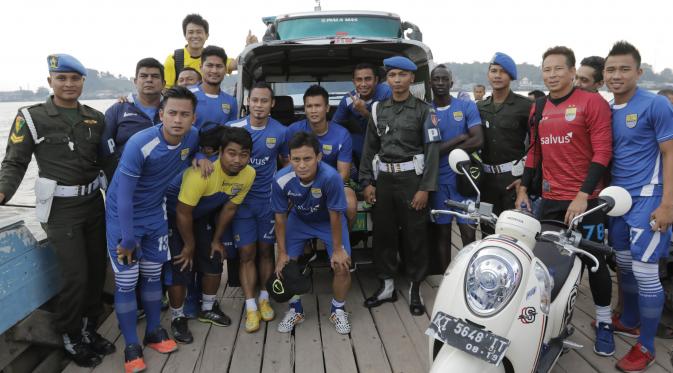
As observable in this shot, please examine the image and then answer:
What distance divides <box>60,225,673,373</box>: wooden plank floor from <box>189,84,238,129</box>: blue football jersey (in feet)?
5.36

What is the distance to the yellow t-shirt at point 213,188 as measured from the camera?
3.23m

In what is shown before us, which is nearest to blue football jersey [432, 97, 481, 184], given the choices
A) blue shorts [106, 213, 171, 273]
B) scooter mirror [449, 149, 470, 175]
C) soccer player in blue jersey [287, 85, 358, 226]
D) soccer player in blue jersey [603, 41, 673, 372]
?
soccer player in blue jersey [287, 85, 358, 226]

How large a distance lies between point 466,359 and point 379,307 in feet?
6.36

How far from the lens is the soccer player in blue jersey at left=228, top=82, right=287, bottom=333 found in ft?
12.0

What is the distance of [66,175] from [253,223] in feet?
4.45

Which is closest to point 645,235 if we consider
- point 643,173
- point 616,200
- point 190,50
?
point 643,173

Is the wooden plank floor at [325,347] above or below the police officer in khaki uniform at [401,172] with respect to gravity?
below

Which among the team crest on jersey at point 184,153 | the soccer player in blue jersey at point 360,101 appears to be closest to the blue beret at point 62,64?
the team crest on jersey at point 184,153

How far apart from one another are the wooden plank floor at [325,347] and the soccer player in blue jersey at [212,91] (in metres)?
A: 1.66

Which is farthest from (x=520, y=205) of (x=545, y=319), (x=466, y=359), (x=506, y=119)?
(x=466, y=359)

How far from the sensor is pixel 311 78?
600 cm

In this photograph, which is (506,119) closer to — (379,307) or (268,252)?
(379,307)

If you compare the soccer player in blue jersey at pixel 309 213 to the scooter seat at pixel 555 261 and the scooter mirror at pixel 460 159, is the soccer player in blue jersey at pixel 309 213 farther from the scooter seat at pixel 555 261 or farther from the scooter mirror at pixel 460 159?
the scooter seat at pixel 555 261

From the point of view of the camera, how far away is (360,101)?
4.13 metres
